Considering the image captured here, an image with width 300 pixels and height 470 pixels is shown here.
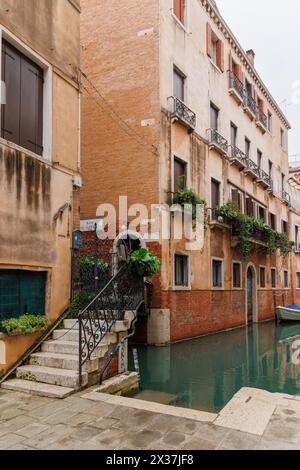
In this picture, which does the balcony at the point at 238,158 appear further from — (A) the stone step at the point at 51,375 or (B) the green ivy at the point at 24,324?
(A) the stone step at the point at 51,375

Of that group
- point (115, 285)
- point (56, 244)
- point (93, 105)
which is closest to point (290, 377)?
point (115, 285)

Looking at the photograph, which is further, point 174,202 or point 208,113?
point 208,113

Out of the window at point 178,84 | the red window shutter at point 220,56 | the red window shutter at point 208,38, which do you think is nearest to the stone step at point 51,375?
the window at point 178,84

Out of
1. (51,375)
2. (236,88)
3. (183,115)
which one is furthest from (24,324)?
(236,88)

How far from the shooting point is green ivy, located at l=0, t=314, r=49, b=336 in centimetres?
615

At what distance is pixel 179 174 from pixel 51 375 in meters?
8.53

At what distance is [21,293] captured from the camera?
6703 millimetres

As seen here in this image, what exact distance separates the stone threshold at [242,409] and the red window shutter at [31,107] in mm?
4386

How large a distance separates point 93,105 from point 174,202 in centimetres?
439

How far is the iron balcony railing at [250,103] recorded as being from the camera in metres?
18.8

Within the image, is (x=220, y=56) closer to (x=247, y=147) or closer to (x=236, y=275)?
(x=247, y=147)
